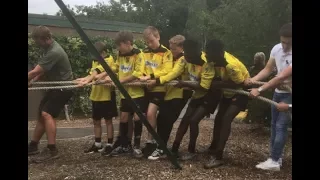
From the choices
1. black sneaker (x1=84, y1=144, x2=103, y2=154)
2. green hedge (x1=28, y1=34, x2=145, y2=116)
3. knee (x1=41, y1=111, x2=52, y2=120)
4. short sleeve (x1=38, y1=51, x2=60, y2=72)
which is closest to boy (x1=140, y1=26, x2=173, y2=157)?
green hedge (x1=28, y1=34, x2=145, y2=116)

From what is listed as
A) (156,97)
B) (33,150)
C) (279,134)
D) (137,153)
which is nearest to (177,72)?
(156,97)

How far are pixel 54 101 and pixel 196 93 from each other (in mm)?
1007

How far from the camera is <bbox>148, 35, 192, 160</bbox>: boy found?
113 inches

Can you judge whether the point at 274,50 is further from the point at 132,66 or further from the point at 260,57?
the point at 132,66

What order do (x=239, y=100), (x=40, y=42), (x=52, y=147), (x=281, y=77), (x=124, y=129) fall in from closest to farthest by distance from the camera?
1. (x=281, y=77)
2. (x=40, y=42)
3. (x=239, y=100)
4. (x=52, y=147)
5. (x=124, y=129)

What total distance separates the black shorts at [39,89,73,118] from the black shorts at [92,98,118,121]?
0.28 m

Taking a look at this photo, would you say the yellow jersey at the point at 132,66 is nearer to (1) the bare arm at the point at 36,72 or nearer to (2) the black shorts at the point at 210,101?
(2) the black shorts at the point at 210,101

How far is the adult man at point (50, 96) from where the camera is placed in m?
2.70

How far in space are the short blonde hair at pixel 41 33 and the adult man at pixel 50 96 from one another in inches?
4.6

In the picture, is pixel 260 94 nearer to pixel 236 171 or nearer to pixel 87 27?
pixel 236 171

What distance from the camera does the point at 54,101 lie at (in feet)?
9.70

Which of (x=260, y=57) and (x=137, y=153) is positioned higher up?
(x=260, y=57)

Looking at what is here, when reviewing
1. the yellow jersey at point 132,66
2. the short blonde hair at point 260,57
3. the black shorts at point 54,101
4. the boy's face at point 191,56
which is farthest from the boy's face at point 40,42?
the short blonde hair at point 260,57

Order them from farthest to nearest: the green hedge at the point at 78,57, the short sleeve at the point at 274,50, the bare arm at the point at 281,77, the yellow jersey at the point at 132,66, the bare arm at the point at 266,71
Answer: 1. the yellow jersey at the point at 132,66
2. the green hedge at the point at 78,57
3. the bare arm at the point at 266,71
4. the short sleeve at the point at 274,50
5. the bare arm at the point at 281,77
